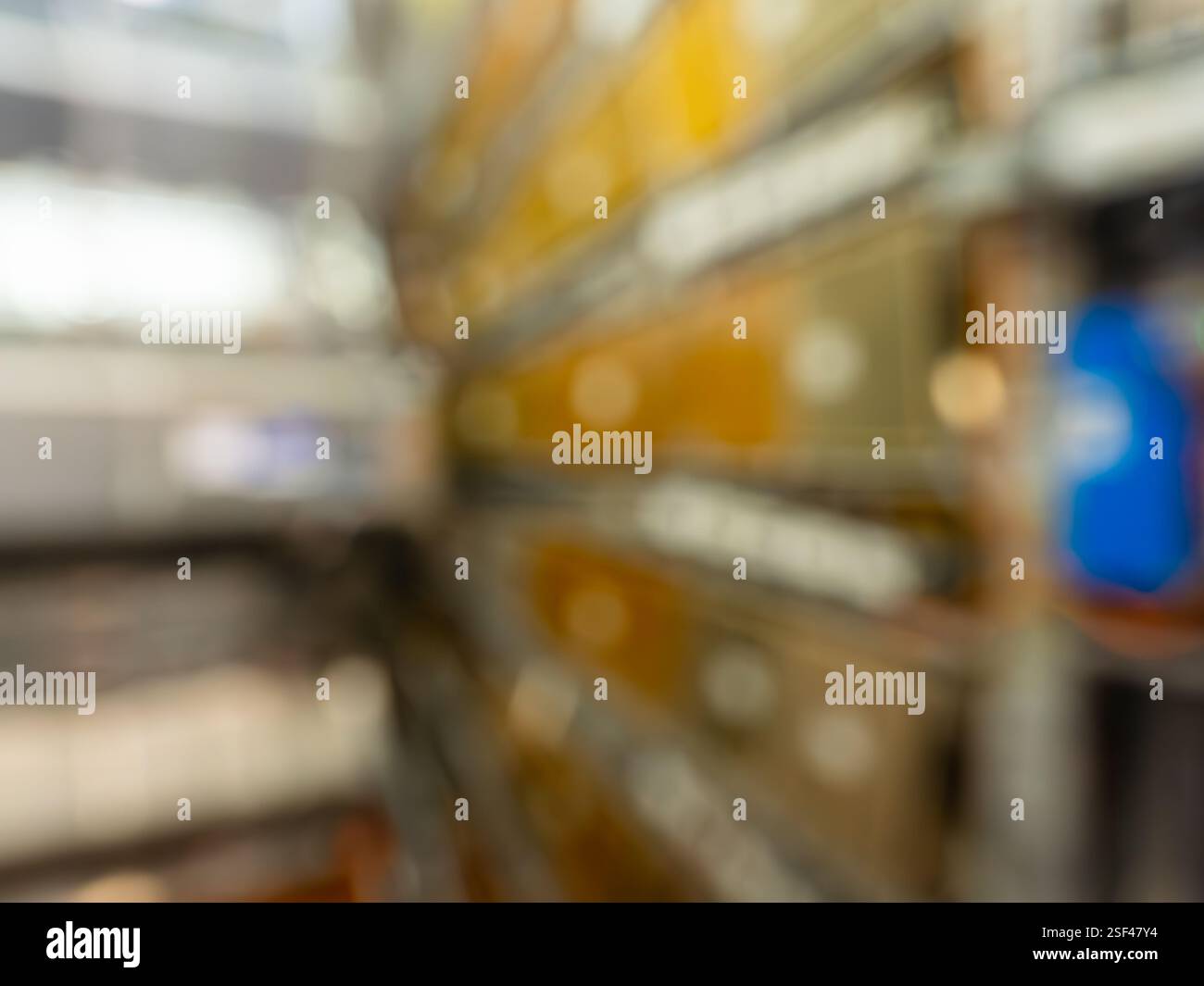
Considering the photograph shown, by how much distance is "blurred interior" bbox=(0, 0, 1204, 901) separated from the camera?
0.64m

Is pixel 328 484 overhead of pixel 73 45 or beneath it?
beneath

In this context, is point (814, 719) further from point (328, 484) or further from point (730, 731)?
point (328, 484)

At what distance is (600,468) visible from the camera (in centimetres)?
138

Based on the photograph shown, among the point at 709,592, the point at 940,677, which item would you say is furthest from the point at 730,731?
the point at 940,677

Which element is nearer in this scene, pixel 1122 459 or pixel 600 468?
pixel 1122 459

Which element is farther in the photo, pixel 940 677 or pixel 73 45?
pixel 73 45

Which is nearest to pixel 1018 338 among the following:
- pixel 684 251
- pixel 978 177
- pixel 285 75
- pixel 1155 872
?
pixel 978 177

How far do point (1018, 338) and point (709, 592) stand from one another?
50 cm

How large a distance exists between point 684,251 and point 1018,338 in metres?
0.52

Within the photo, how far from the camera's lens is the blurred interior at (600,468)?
2.11 feet
